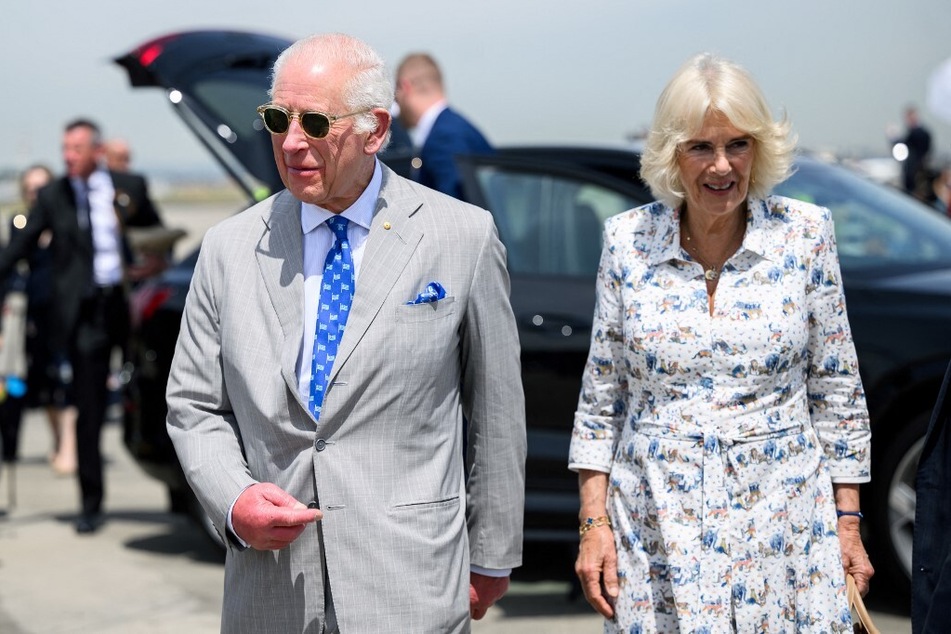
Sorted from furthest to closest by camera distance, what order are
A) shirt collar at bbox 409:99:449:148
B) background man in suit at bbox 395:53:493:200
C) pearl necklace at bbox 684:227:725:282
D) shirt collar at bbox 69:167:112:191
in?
1. shirt collar at bbox 69:167:112:191
2. shirt collar at bbox 409:99:449:148
3. background man in suit at bbox 395:53:493:200
4. pearl necklace at bbox 684:227:725:282

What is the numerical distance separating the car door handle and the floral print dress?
2.35m

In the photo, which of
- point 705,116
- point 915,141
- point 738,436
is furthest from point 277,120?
point 915,141

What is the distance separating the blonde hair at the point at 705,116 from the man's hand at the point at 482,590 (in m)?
0.91

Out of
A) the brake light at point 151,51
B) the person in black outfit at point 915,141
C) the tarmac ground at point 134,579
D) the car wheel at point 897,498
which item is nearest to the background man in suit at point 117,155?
the tarmac ground at point 134,579

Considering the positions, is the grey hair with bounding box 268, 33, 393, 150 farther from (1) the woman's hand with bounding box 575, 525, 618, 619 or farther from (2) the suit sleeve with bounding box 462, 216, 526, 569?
(1) the woman's hand with bounding box 575, 525, 618, 619

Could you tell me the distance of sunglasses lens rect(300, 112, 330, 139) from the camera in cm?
260

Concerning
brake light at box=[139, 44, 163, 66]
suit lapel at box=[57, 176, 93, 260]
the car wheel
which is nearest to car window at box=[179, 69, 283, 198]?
brake light at box=[139, 44, 163, 66]

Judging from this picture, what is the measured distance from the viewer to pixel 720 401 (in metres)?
2.82

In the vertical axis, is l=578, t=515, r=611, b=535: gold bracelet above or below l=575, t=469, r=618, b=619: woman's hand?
above

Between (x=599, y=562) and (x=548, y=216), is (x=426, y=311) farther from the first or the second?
(x=548, y=216)

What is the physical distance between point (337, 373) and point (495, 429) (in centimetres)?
42

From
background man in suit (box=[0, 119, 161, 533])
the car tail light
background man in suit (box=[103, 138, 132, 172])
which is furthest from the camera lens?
background man in suit (box=[103, 138, 132, 172])

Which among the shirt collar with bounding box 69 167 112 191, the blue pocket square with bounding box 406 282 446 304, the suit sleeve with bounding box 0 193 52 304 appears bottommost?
the suit sleeve with bounding box 0 193 52 304

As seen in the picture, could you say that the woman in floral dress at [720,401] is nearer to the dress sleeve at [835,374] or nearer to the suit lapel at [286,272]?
the dress sleeve at [835,374]
